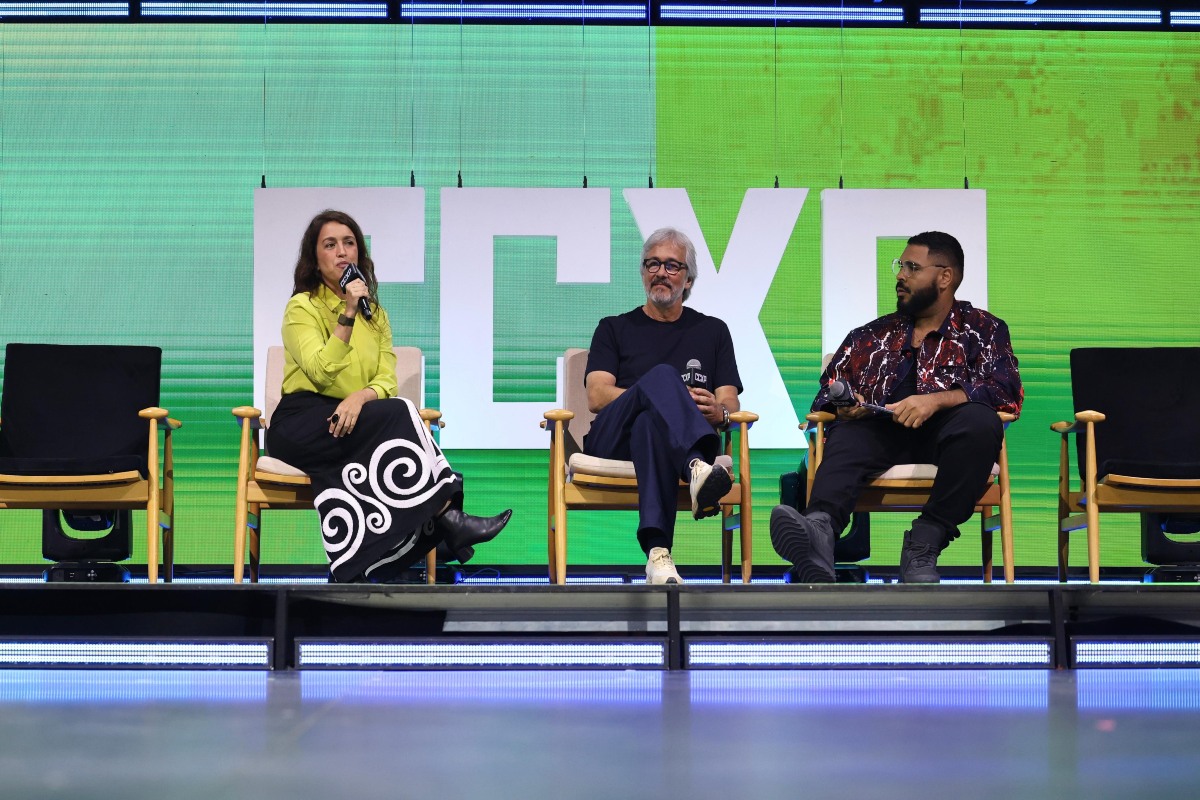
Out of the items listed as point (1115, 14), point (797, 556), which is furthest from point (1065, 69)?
point (797, 556)

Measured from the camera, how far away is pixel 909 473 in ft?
13.3

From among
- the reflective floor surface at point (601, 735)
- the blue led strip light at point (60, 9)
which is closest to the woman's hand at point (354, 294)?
the reflective floor surface at point (601, 735)

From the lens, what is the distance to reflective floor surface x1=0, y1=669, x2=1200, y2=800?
1718mm

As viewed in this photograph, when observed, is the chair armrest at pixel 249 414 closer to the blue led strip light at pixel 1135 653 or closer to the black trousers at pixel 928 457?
the black trousers at pixel 928 457

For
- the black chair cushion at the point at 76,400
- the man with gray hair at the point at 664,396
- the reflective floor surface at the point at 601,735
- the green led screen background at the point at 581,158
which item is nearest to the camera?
the reflective floor surface at the point at 601,735

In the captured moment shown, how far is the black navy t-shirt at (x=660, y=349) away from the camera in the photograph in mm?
4359

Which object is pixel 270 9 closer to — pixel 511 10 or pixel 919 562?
pixel 511 10

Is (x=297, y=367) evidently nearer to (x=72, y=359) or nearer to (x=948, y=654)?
(x=72, y=359)

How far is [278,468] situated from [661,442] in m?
1.18

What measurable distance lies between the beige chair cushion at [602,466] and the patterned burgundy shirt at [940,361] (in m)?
0.65

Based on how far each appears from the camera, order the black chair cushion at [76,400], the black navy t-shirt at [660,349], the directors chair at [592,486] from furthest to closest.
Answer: the black chair cushion at [76,400]
the black navy t-shirt at [660,349]
the directors chair at [592,486]

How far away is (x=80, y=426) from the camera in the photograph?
4.66 metres

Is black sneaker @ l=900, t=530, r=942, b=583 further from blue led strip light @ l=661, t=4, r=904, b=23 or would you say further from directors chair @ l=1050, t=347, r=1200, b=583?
blue led strip light @ l=661, t=4, r=904, b=23

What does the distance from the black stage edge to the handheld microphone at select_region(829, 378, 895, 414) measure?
97 centimetres
